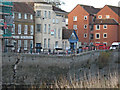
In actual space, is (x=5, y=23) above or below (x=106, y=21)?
below

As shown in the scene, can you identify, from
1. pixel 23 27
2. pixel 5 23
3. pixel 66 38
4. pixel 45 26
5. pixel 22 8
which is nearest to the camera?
pixel 5 23

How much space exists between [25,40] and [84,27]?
30561 mm

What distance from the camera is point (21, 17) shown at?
194ft

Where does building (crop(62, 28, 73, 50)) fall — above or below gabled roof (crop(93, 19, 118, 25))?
below

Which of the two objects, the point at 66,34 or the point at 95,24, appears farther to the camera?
the point at 95,24

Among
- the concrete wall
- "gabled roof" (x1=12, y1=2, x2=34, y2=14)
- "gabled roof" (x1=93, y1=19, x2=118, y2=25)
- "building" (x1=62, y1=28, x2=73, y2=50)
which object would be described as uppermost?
"gabled roof" (x1=12, y1=2, x2=34, y2=14)

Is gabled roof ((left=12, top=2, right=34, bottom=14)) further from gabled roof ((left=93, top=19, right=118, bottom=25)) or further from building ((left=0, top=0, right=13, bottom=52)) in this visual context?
gabled roof ((left=93, top=19, right=118, bottom=25))

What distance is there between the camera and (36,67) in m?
48.5

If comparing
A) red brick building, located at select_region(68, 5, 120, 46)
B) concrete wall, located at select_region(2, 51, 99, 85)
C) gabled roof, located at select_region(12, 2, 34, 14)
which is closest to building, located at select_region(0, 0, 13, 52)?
gabled roof, located at select_region(12, 2, 34, 14)

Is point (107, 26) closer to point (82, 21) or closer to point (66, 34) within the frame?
point (82, 21)

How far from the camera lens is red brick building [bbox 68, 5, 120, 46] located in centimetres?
8719

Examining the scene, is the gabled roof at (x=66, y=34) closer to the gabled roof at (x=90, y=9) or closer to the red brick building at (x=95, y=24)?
the red brick building at (x=95, y=24)

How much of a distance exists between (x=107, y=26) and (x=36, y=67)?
41.7 m

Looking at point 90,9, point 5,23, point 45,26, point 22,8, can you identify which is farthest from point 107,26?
point 5,23
